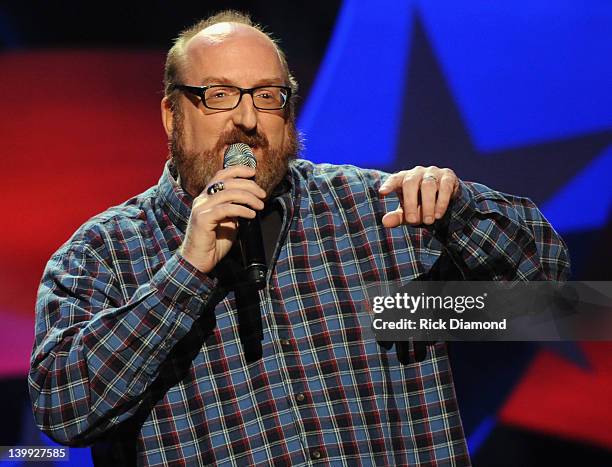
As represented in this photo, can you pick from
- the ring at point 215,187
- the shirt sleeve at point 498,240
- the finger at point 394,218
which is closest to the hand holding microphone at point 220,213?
the ring at point 215,187

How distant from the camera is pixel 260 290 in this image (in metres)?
1.61

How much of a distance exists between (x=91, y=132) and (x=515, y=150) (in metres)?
1.12

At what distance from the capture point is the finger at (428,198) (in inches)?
53.1

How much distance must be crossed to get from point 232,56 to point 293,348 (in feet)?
2.08

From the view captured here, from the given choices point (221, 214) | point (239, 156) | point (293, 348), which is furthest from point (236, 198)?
point (293, 348)

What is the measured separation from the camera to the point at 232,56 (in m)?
1.64

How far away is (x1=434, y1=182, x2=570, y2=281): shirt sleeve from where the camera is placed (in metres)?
1.51

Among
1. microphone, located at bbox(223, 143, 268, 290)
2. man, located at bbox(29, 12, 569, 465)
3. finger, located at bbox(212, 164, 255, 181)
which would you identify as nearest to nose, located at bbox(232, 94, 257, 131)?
man, located at bbox(29, 12, 569, 465)

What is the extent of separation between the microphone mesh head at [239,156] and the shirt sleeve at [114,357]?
0.70 ft

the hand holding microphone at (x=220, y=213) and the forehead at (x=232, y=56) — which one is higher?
the forehead at (x=232, y=56)

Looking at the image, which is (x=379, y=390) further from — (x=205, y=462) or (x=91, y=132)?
(x=91, y=132)

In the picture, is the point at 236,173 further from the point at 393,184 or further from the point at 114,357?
the point at 114,357

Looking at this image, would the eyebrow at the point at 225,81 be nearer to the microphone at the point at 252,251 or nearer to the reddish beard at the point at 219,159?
the reddish beard at the point at 219,159

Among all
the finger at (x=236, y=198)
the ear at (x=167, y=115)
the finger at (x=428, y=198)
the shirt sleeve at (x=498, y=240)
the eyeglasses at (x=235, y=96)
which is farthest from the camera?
the ear at (x=167, y=115)
